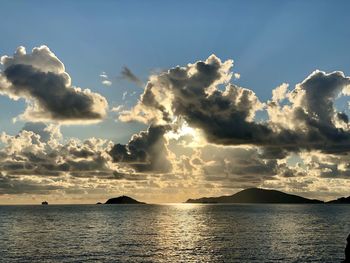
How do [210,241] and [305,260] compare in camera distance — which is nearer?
[305,260]

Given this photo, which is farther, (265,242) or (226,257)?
(265,242)

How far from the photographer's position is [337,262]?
89625 millimetres

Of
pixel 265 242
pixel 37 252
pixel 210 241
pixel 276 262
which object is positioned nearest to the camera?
pixel 276 262

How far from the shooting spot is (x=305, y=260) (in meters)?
91.7

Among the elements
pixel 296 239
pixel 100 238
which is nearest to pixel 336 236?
pixel 296 239

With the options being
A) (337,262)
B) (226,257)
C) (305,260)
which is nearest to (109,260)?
(226,257)

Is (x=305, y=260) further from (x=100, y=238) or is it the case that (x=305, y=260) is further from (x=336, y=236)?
(x=100, y=238)

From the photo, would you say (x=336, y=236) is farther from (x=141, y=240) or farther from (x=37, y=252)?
(x=37, y=252)

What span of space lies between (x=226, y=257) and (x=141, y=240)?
4161cm

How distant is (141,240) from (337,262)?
6009cm

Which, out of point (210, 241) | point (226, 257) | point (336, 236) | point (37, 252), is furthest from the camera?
point (336, 236)

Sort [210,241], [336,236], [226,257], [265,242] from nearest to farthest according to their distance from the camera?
[226,257] < [265,242] < [210,241] < [336,236]

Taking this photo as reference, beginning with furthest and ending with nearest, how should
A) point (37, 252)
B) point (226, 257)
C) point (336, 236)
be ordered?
point (336, 236), point (37, 252), point (226, 257)

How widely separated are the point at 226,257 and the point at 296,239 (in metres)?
41.7
